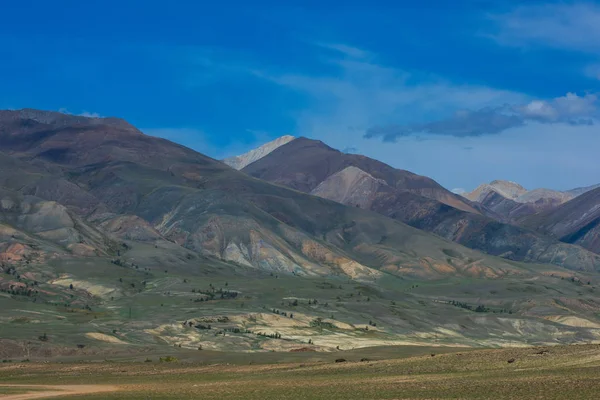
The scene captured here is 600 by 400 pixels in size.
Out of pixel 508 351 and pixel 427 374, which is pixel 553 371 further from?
pixel 508 351


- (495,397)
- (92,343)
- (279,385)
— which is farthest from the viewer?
(92,343)

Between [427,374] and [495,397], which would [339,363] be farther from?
[495,397]

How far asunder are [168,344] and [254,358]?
61534 millimetres

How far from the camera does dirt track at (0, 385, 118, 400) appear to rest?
7812 centimetres

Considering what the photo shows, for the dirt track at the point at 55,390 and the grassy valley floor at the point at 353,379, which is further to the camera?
the dirt track at the point at 55,390

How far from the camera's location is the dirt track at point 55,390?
78.1 m

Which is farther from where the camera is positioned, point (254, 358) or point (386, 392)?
point (254, 358)

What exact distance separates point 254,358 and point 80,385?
48875 millimetres

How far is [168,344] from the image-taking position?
196125 mm

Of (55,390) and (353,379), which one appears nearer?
(353,379)

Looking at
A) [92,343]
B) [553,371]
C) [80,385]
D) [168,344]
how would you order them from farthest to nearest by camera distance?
[168,344], [92,343], [80,385], [553,371]

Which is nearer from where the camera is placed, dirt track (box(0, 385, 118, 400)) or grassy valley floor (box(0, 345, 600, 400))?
grassy valley floor (box(0, 345, 600, 400))

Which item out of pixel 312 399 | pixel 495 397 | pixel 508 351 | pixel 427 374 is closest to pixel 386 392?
pixel 312 399

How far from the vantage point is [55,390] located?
86.2 metres
